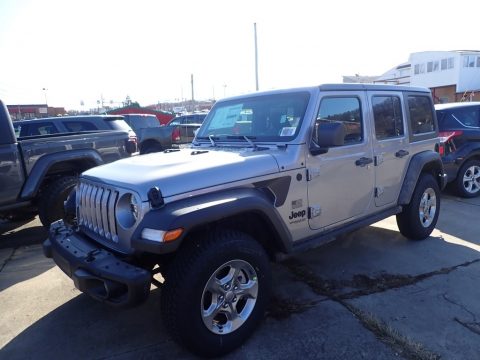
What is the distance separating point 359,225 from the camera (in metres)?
4.05

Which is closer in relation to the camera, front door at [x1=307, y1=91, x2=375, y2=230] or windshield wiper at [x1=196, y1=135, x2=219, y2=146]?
front door at [x1=307, y1=91, x2=375, y2=230]

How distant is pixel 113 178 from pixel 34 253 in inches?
114

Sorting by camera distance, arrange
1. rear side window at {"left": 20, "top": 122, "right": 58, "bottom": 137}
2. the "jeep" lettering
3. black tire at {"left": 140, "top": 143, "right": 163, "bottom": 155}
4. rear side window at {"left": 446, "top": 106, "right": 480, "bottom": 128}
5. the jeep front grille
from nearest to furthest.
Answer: the jeep front grille, the "jeep" lettering, rear side window at {"left": 446, "top": 106, "right": 480, "bottom": 128}, rear side window at {"left": 20, "top": 122, "right": 58, "bottom": 137}, black tire at {"left": 140, "top": 143, "right": 163, "bottom": 155}

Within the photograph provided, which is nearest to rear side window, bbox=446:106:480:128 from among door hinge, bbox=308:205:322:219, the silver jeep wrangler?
the silver jeep wrangler

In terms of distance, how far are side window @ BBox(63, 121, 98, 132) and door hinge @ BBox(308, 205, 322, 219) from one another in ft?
18.7

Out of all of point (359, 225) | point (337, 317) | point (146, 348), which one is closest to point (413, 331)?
point (337, 317)

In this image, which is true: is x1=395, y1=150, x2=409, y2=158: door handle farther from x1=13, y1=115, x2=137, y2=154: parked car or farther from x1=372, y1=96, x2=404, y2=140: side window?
x1=13, y1=115, x2=137, y2=154: parked car

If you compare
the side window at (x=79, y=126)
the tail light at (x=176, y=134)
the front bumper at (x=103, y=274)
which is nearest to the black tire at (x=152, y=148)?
the tail light at (x=176, y=134)

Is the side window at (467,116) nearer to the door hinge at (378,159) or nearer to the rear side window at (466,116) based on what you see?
the rear side window at (466,116)

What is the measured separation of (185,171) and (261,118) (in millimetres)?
1296

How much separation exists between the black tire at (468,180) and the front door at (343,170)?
419 cm

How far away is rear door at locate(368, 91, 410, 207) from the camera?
4.19 meters

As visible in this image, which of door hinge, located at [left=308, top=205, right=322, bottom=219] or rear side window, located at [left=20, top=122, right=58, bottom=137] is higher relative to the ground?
rear side window, located at [left=20, top=122, right=58, bottom=137]

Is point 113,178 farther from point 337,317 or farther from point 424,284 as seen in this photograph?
point 424,284
